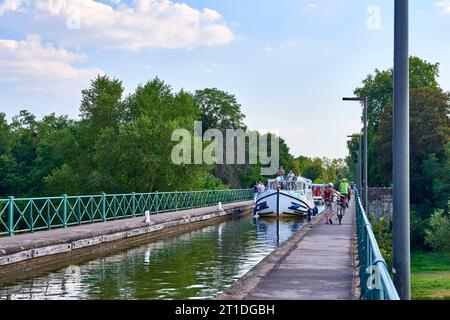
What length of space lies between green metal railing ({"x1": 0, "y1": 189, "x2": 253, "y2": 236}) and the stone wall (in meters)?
27.7

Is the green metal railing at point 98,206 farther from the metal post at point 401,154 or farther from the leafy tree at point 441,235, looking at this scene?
the leafy tree at point 441,235

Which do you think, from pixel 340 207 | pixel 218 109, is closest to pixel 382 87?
pixel 218 109

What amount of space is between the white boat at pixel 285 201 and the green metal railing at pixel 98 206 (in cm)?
495

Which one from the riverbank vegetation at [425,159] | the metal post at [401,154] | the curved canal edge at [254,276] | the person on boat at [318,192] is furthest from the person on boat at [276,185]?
the metal post at [401,154]

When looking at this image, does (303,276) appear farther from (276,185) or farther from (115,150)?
(115,150)

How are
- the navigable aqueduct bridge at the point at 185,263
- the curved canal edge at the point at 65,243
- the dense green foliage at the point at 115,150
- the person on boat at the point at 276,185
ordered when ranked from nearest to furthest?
1. the navigable aqueduct bridge at the point at 185,263
2. the curved canal edge at the point at 65,243
3. the person on boat at the point at 276,185
4. the dense green foliage at the point at 115,150

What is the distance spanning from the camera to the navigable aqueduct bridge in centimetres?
1074

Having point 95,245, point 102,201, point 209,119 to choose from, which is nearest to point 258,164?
point 209,119

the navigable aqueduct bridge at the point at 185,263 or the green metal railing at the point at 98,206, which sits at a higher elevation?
the green metal railing at the point at 98,206

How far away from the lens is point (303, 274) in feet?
40.8

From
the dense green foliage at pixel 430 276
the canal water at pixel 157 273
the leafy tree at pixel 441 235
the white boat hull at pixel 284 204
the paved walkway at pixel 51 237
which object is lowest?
the dense green foliage at pixel 430 276

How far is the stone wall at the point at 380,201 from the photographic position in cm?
7881

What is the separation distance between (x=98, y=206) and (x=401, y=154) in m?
18.8
